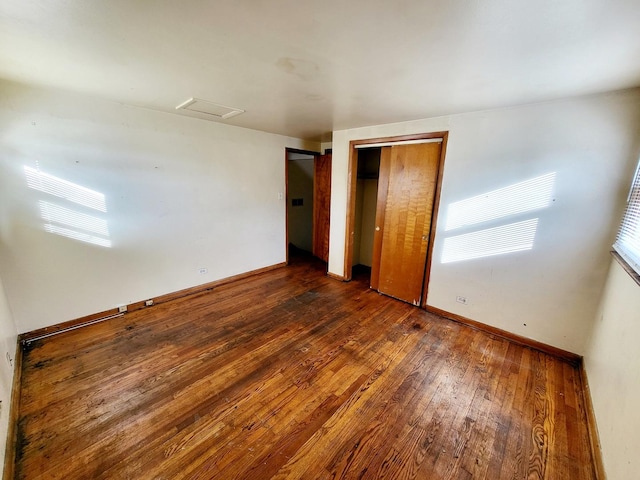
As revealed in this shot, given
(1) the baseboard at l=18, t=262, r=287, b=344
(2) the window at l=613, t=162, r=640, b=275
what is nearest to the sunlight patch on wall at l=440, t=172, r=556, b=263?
(2) the window at l=613, t=162, r=640, b=275

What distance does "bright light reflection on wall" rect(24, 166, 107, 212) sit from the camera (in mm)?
2240

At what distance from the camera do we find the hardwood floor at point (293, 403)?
4.58ft

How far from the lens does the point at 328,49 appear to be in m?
1.39

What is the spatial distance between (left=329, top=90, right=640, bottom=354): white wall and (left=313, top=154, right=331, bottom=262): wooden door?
193cm

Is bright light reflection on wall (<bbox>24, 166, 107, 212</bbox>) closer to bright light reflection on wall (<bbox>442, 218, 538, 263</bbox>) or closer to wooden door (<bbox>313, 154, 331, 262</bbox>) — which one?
wooden door (<bbox>313, 154, 331, 262</bbox>)

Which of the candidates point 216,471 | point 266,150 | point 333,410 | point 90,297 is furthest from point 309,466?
point 266,150

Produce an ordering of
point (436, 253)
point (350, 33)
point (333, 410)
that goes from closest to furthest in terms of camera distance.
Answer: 1. point (350, 33)
2. point (333, 410)
3. point (436, 253)

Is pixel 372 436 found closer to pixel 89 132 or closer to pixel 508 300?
pixel 508 300

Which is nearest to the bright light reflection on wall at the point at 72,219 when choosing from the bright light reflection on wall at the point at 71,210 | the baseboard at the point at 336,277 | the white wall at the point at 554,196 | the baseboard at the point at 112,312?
the bright light reflection on wall at the point at 71,210

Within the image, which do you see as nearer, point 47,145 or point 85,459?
point 85,459

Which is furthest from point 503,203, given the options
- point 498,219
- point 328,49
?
point 328,49

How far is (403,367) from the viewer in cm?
215

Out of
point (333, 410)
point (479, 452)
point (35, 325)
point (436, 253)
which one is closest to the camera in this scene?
point (479, 452)

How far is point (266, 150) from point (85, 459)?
371 centimetres
